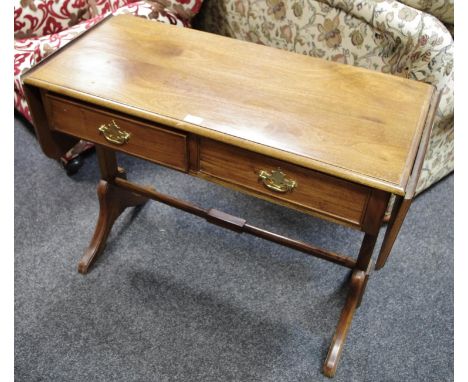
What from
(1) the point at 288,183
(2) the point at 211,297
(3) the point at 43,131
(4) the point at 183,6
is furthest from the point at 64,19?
(1) the point at 288,183

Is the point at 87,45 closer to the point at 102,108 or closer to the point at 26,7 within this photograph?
the point at 102,108

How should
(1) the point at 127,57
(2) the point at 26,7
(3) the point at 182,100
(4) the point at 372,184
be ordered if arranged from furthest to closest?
(2) the point at 26,7 < (1) the point at 127,57 < (3) the point at 182,100 < (4) the point at 372,184

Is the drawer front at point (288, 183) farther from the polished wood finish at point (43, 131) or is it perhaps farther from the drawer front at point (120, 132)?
the polished wood finish at point (43, 131)

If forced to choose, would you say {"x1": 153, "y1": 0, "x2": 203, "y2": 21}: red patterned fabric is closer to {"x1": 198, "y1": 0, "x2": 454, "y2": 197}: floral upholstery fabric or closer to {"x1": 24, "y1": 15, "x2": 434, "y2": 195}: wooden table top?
{"x1": 198, "y1": 0, "x2": 454, "y2": 197}: floral upholstery fabric

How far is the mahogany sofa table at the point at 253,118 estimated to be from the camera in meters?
1.11

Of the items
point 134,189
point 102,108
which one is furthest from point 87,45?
point 134,189

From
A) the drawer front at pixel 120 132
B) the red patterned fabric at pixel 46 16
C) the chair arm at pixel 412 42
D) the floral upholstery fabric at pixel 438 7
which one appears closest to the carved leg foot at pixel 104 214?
the drawer front at pixel 120 132

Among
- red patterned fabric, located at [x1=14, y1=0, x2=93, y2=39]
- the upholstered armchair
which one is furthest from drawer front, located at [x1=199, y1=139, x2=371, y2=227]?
red patterned fabric, located at [x1=14, y1=0, x2=93, y2=39]

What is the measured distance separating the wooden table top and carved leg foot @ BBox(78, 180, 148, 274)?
0.55 meters

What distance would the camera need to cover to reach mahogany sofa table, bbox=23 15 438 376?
111 cm

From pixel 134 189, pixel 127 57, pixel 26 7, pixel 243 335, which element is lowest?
pixel 243 335

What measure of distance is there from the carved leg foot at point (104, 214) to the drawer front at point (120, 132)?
0.43m

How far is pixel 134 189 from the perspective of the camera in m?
1.75

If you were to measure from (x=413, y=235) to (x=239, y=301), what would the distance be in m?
0.81
